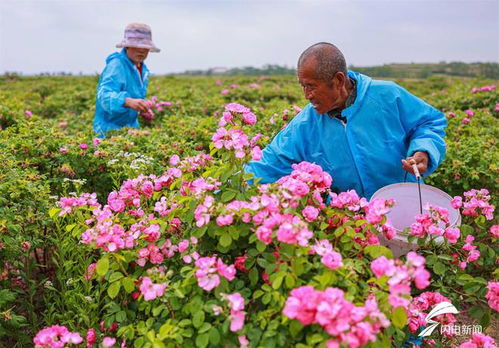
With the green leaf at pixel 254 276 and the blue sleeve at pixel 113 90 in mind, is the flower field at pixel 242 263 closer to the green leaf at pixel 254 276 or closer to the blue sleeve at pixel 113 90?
the green leaf at pixel 254 276

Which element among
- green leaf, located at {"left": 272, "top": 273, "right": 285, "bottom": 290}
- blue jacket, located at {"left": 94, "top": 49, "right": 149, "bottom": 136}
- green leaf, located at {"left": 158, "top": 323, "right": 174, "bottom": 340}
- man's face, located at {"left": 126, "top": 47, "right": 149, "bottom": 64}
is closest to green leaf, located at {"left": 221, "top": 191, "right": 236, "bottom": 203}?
green leaf, located at {"left": 272, "top": 273, "right": 285, "bottom": 290}

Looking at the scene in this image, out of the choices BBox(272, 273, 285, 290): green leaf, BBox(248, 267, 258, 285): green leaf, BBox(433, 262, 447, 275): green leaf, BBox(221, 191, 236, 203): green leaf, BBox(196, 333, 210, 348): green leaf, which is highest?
BBox(221, 191, 236, 203): green leaf

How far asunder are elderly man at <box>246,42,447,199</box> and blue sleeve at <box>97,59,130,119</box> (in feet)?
8.99

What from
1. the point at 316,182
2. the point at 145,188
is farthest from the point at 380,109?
the point at 145,188

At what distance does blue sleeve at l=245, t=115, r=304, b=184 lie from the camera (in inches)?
98.0

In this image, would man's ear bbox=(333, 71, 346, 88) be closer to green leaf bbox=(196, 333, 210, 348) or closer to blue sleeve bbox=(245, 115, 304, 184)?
blue sleeve bbox=(245, 115, 304, 184)

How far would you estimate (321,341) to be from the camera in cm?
128

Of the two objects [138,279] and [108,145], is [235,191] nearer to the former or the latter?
[138,279]

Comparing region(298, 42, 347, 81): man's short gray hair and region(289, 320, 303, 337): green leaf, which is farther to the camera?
region(298, 42, 347, 81): man's short gray hair

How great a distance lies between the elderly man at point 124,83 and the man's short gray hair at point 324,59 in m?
2.77

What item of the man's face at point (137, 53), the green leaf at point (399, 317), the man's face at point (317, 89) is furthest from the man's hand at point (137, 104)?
the green leaf at point (399, 317)

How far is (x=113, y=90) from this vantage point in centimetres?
500

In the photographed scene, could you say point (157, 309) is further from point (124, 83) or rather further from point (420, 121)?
point (124, 83)

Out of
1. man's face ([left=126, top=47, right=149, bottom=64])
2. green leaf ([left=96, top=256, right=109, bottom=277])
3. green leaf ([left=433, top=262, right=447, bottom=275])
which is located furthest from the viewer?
man's face ([left=126, top=47, right=149, bottom=64])
